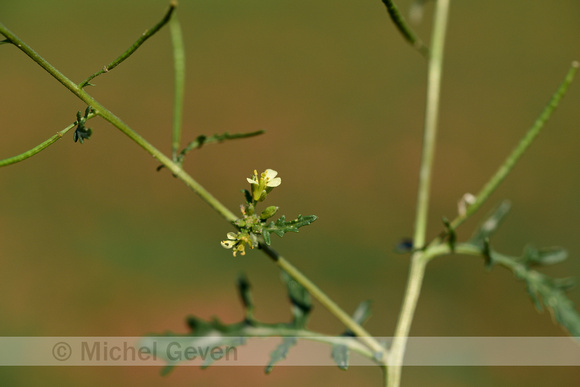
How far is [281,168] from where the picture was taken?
17.7ft

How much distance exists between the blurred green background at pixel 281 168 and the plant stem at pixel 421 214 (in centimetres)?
282

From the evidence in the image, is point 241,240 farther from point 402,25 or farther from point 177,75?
point 402,25

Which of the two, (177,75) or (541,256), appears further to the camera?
(541,256)

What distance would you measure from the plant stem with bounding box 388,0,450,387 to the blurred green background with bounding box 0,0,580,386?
2819 mm

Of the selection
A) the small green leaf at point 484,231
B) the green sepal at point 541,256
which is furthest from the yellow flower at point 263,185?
the green sepal at point 541,256

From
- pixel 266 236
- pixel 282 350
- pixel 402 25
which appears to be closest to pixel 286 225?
pixel 266 236

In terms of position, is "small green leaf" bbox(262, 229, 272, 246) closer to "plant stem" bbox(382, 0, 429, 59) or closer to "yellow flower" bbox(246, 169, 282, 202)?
"yellow flower" bbox(246, 169, 282, 202)

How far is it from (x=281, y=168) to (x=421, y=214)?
424 cm

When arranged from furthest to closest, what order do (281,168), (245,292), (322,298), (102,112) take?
(281,168)
(245,292)
(322,298)
(102,112)

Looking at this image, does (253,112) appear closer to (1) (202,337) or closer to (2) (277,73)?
(2) (277,73)

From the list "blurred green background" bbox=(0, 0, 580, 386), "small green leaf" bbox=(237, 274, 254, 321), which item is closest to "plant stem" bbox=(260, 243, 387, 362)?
"small green leaf" bbox=(237, 274, 254, 321)

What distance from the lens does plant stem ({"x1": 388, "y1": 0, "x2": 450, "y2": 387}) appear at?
1.07 metres

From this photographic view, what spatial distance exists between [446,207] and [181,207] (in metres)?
2.37

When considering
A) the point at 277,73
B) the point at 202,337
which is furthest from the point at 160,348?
the point at 277,73
